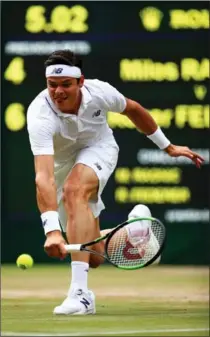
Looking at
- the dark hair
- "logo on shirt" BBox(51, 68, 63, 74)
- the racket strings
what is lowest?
the racket strings

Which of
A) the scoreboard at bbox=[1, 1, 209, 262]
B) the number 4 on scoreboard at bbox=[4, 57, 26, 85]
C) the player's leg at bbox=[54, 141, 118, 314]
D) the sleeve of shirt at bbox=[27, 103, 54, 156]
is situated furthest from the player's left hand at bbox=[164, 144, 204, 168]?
the number 4 on scoreboard at bbox=[4, 57, 26, 85]

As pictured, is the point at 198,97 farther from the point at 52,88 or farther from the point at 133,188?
the point at 52,88

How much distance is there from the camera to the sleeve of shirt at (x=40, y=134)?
619 centimetres

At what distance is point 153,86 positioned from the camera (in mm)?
10547

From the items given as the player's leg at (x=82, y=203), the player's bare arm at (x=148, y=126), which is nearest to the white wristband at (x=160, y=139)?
the player's bare arm at (x=148, y=126)

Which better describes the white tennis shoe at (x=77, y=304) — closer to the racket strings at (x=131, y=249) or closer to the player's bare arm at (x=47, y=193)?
the racket strings at (x=131, y=249)

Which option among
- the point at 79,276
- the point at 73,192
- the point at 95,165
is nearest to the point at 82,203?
the point at 73,192

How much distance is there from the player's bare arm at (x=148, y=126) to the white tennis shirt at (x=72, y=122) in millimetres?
132

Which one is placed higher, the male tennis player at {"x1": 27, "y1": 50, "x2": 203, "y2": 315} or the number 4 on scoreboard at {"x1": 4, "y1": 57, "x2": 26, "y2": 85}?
the number 4 on scoreboard at {"x1": 4, "y1": 57, "x2": 26, "y2": 85}

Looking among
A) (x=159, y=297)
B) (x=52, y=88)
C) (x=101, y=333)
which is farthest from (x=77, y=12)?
(x=101, y=333)

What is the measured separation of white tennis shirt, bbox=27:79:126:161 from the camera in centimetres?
628

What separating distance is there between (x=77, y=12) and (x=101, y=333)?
18.4 ft

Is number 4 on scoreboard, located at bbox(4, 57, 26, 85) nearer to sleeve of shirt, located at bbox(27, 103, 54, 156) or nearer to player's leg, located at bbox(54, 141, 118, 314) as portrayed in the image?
player's leg, located at bbox(54, 141, 118, 314)

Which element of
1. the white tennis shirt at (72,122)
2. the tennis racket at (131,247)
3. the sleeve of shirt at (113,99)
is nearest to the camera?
the tennis racket at (131,247)
